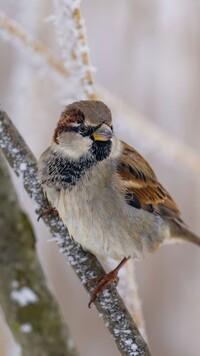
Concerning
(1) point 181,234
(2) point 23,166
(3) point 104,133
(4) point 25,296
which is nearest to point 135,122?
(3) point 104,133

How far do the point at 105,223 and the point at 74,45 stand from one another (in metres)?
0.65

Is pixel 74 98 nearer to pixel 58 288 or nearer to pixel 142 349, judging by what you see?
pixel 142 349

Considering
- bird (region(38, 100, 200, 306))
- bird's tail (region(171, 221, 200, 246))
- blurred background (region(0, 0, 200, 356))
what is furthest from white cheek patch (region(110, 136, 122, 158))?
blurred background (region(0, 0, 200, 356))

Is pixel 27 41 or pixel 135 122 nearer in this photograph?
pixel 27 41

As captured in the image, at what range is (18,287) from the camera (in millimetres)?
759

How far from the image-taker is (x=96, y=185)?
6.11ft


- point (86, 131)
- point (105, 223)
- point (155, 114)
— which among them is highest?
point (155, 114)

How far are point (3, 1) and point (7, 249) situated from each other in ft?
6.67

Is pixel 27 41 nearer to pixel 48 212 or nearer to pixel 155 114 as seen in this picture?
pixel 48 212

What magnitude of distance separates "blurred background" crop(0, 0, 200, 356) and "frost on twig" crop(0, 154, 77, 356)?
2.18 metres

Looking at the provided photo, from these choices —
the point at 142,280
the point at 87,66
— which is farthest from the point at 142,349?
the point at 142,280

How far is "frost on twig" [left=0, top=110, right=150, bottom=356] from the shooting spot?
1287mm

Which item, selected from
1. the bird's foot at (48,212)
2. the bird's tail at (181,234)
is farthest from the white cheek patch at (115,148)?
the bird's tail at (181,234)

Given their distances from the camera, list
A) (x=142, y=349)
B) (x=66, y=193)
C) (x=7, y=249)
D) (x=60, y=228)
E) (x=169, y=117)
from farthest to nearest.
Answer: (x=169, y=117) < (x=66, y=193) < (x=60, y=228) < (x=142, y=349) < (x=7, y=249)
